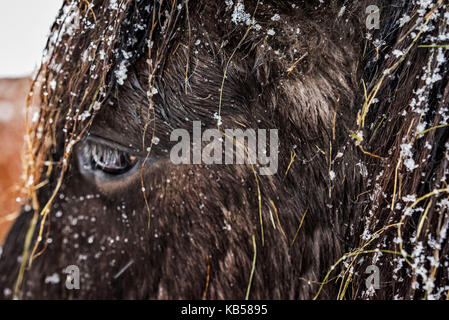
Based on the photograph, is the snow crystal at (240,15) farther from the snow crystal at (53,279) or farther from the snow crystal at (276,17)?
the snow crystal at (53,279)

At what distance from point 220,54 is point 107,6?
0.59 feet

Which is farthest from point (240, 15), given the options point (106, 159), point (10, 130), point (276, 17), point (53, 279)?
point (10, 130)

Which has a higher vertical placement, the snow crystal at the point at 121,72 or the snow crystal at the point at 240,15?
the snow crystal at the point at 240,15

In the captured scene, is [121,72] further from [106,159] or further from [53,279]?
[53,279]

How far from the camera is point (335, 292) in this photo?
65 centimetres

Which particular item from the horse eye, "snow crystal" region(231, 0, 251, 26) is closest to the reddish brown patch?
the horse eye

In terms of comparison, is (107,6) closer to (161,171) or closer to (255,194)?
(161,171)

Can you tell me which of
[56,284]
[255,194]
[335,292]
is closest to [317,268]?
[335,292]

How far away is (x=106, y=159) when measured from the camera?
645 millimetres

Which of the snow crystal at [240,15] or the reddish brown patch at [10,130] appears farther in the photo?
the reddish brown patch at [10,130]

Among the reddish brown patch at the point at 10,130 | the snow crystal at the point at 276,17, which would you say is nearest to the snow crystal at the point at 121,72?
the snow crystal at the point at 276,17

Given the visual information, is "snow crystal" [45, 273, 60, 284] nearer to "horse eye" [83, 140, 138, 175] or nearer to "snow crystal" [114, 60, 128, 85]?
"horse eye" [83, 140, 138, 175]

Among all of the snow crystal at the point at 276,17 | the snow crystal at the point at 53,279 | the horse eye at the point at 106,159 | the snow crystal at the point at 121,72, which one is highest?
the snow crystal at the point at 276,17

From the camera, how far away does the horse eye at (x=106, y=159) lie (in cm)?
64
